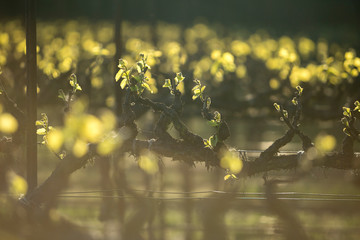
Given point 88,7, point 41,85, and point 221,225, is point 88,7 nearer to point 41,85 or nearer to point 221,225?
point 41,85

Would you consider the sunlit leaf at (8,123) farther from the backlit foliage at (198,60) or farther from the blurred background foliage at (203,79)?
the backlit foliage at (198,60)

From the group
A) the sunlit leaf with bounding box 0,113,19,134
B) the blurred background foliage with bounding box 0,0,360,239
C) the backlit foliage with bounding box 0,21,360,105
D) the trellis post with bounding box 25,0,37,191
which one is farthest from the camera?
the backlit foliage with bounding box 0,21,360,105

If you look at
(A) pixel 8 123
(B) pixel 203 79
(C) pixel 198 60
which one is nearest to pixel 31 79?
(A) pixel 8 123

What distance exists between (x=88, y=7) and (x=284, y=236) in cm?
2123

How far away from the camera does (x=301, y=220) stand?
528cm

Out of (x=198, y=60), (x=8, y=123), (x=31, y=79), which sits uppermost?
(x=198, y=60)

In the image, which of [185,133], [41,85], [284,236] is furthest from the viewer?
[41,85]

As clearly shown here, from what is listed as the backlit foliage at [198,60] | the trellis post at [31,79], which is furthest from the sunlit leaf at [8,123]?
the backlit foliage at [198,60]

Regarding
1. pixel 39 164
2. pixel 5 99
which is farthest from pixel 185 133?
pixel 39 164

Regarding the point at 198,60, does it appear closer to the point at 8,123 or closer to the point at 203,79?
the point at 203,79

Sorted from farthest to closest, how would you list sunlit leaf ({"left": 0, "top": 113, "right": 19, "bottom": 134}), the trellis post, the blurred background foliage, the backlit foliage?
the backlit foliage < sunlit leaf ({"left": 0, "top": 113, "right": 19, "bottom": 134}) < the blurred background foliage < the trellis post

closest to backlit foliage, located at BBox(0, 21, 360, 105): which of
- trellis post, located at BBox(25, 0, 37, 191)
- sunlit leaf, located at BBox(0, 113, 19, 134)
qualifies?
sunlit leaf, located at BBox(0, 113, 19, 134)

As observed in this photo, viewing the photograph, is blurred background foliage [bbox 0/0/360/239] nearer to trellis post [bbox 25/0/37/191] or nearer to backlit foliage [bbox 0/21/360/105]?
backlit foliage [bbox 0/21/360/105]

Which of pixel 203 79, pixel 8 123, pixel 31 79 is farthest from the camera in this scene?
pixel 203 79
